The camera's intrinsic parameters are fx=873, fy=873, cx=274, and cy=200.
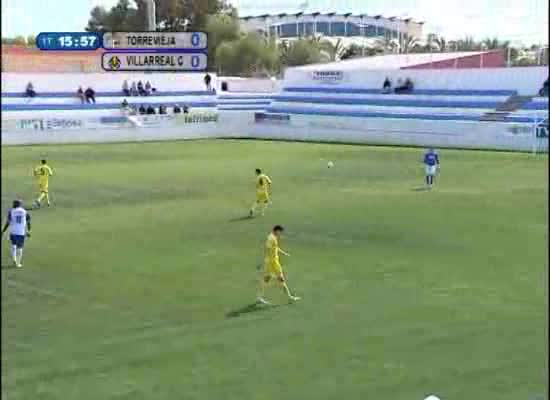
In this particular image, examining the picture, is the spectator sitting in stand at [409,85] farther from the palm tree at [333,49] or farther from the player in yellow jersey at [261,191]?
the player in yellow jersey at [261,191]

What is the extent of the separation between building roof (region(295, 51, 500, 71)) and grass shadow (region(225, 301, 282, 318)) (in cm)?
3983

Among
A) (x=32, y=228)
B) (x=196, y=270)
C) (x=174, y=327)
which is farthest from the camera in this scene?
(x=32, y=228)

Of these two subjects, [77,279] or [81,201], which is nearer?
[77,279]

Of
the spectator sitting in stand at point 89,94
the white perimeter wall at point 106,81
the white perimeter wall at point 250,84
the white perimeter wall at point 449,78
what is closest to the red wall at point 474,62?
the white perimeter wall at point 449,78

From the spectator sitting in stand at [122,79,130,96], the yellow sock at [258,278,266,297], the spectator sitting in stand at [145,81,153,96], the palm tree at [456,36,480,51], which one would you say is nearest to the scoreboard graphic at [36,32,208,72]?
the yellow sock at [258,278,266,297]

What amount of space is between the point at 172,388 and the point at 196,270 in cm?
590

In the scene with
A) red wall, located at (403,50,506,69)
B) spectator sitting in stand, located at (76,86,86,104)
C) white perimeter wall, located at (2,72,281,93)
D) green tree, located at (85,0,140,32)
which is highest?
green tree, located at (85,0,140,32)

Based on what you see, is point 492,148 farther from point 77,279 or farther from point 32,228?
point 77,279

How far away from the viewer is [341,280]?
13062 mm

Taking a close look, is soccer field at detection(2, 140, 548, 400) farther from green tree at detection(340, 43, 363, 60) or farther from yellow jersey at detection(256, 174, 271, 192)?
green tree at detection(340, 43, 363, 60)

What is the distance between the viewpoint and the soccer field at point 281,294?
814cm

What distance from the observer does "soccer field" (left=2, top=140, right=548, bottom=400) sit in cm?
814

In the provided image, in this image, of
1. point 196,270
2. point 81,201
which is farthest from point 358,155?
point 196,270

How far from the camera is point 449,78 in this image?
44.1 m
